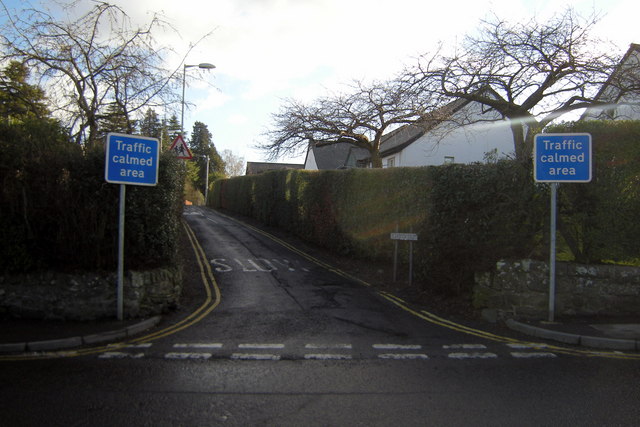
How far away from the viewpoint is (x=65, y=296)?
7.77 metres

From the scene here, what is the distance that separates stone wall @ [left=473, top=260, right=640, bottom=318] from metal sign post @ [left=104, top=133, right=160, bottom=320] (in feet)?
22.8

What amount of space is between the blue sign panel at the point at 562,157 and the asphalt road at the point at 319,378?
301cm

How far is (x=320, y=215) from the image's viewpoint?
1750cm

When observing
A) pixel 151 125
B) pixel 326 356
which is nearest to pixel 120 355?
pixel 326 356

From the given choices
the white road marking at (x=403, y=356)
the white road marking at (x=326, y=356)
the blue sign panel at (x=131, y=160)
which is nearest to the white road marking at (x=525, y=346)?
the white road marking at (x=403, y=356)

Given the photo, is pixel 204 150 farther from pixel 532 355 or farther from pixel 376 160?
pixel 532 355

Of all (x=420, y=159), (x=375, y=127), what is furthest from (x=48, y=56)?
(x=420, y=159)

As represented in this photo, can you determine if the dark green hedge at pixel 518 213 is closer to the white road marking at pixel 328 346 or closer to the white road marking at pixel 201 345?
the white road marking at pixel 328 346

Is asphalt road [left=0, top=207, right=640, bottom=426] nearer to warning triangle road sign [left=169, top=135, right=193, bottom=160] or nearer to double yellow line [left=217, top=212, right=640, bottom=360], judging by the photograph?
double yellow line [left=217, top=212, right=640, bottom=360]

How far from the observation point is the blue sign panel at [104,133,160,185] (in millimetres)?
7680

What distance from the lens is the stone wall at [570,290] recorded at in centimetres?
806

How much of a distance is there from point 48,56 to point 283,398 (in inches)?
460

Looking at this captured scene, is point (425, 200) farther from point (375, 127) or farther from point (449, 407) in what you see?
point (375, 127)

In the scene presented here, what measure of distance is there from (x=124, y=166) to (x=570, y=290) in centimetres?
850
